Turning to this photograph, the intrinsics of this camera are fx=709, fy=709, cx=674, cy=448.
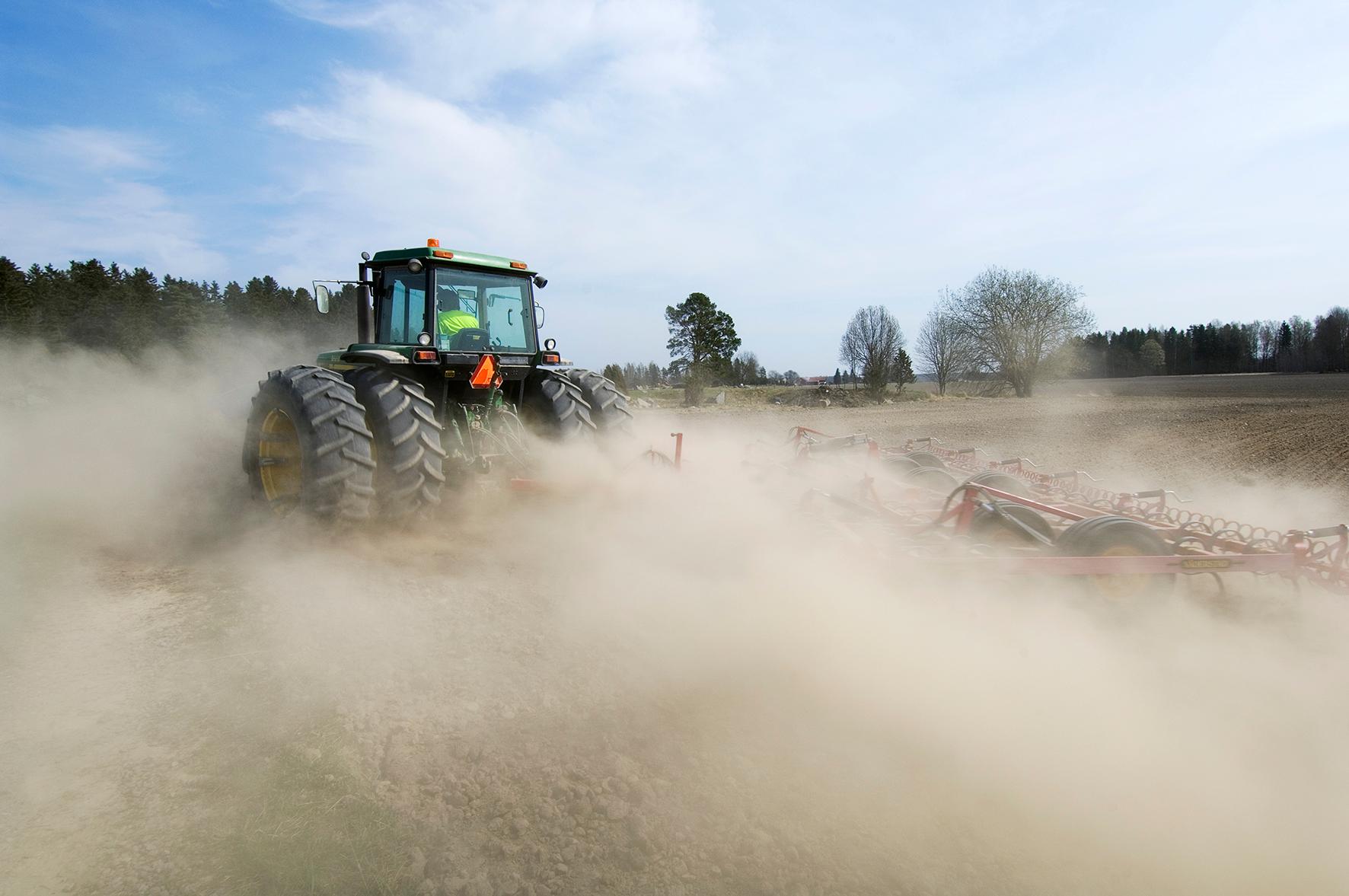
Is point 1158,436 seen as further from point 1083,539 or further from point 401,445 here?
point 401,445

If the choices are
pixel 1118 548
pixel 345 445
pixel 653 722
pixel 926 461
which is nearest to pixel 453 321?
pixel 345 445

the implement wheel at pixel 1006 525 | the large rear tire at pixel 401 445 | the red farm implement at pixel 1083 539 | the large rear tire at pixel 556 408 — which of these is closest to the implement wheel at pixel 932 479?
the red farm implement at pixel 1083 539

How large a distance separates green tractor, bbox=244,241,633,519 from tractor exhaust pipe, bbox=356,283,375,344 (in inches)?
0.5

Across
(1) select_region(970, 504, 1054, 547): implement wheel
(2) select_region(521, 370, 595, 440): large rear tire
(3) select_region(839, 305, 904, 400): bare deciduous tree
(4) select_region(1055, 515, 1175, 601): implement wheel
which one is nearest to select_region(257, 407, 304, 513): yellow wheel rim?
(2) select_region(521, 370, 595, 440): large rear tire

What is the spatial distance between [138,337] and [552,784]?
32955 mm

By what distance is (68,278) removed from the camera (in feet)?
104

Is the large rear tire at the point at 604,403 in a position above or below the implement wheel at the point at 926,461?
above

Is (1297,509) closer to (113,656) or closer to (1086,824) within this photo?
(1086,824)

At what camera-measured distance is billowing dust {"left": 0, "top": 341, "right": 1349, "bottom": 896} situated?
2.16 metres

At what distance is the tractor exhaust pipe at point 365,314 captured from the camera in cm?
631

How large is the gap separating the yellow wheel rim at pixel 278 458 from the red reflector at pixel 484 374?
1404 mm

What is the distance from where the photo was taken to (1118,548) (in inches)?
150

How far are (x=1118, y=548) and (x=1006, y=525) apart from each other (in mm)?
622

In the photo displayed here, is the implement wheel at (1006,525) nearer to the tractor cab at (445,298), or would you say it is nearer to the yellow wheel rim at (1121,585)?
the yellow wheel rim at (1121,585)
